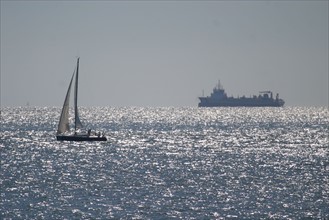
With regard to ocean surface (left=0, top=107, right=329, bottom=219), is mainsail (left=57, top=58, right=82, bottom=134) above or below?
above

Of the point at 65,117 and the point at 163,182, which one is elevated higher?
the point at 65,117

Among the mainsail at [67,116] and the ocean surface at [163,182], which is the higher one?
the mainsail at [67,116]

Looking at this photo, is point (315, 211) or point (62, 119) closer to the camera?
point (315, 211)

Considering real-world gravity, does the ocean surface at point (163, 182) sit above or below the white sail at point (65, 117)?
below

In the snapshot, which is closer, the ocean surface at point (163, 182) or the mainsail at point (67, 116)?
the ocean surface at point (163, 182)

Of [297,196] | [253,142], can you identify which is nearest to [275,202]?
[297,196]

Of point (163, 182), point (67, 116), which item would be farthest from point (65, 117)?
point (163, 182)

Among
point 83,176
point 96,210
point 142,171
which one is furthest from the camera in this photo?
point 142,171

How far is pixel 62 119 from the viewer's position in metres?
118

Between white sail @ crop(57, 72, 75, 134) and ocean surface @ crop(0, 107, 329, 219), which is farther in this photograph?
white sail @ crop(57, 72, 75, 134)

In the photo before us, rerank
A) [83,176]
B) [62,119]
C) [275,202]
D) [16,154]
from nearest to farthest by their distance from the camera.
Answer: [275,202] → [83,176] → [16,154] → [62,119]

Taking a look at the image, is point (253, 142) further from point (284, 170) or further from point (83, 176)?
point (83, 176)

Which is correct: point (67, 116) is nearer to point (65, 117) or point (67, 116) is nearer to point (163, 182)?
point (65, 117)

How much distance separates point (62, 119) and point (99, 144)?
8337mm
